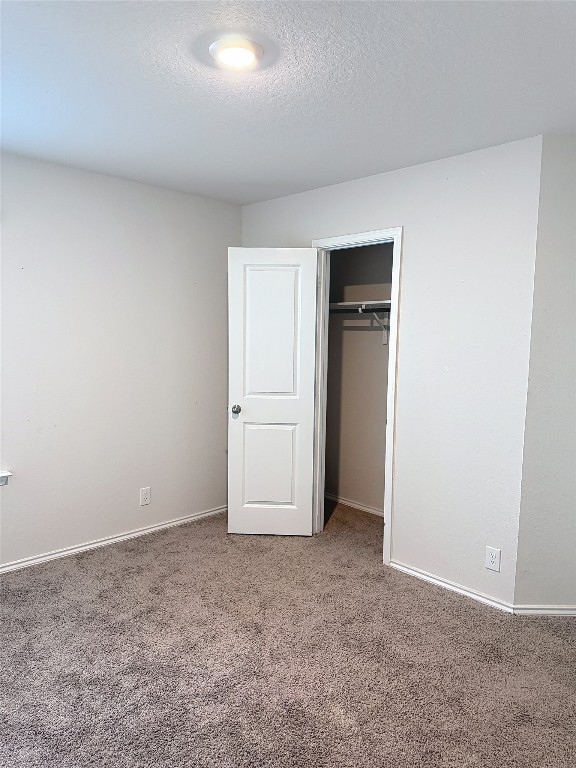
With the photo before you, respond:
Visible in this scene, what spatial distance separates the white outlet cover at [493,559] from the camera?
296 centimetres

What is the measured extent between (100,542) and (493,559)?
8.42ft

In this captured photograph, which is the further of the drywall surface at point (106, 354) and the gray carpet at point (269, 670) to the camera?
the drywall surface at point (106, 354)

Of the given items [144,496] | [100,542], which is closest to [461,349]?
[144,496]

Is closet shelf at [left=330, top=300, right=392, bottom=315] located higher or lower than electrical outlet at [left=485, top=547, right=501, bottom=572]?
higher

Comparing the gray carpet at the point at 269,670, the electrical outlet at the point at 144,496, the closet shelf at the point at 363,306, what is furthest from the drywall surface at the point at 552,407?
the electrical outlet at the point at 144,496

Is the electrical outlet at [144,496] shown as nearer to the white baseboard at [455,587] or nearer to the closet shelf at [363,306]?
the white baseboard at [455,587]

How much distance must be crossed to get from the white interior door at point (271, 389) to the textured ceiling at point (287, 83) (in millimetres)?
778

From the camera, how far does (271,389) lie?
3928 millimetres

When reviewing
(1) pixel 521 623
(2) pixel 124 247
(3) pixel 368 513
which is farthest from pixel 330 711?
(2) pixel 124 247

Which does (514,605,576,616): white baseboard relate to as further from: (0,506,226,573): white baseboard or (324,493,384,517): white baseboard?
(0,506,226,573): white baseboard

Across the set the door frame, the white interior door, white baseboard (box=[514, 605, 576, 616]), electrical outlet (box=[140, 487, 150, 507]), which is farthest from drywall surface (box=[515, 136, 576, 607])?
electrical outlet (box=[140, 487, 150, 507])

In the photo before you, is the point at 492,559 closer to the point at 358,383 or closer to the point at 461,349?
the point at 461,349

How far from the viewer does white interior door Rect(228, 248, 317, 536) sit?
383 centimetres

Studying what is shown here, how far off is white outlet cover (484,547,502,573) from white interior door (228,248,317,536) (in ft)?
4.44
